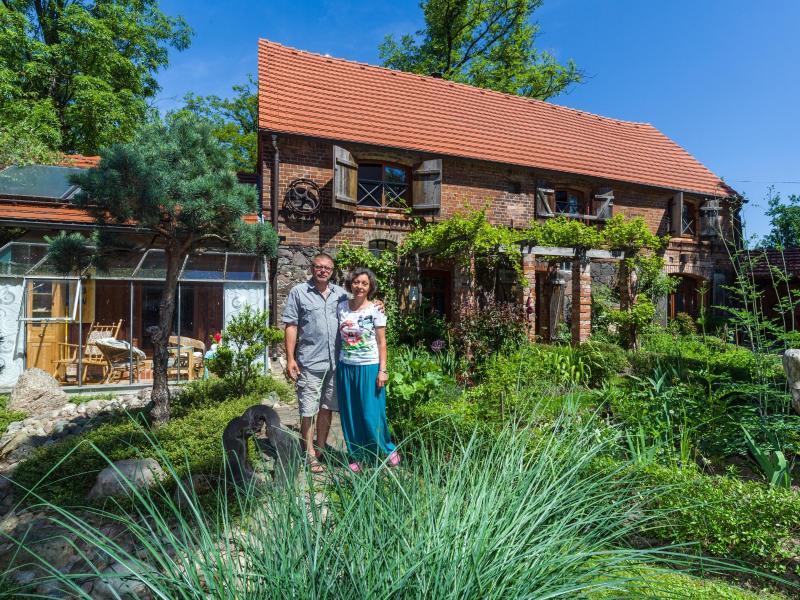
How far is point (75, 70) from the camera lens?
47.2ft

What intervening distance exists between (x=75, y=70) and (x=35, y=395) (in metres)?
12.2

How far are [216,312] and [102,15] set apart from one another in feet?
40.2

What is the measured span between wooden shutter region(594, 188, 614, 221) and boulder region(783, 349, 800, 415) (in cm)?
1032

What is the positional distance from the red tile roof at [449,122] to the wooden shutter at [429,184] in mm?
533

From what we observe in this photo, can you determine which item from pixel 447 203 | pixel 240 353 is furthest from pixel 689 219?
pixel 240 353

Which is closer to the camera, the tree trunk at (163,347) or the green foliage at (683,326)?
the tree trunk at (163,347)

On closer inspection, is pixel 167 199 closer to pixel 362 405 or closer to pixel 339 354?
pixel 339 354

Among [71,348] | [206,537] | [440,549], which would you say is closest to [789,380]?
[440,549]

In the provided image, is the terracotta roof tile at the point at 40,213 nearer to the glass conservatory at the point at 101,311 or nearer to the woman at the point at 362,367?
the glass conservatory at the point at 101,311

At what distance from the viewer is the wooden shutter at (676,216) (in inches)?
548

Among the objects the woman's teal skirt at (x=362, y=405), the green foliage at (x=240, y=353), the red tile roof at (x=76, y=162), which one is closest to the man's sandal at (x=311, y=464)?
the woman's teal skirt at (x=362, y=405)

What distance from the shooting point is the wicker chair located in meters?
8.19

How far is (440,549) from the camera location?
123 centimetres

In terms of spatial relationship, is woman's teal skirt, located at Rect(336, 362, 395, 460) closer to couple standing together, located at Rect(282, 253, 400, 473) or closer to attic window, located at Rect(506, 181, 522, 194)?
couple standing together, located at Rect(282, 253, 400, 473)
